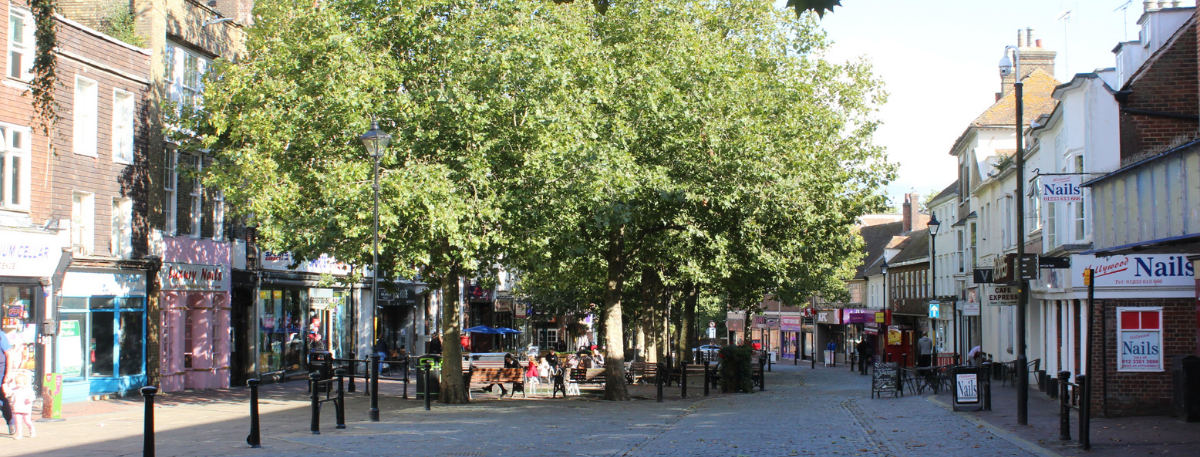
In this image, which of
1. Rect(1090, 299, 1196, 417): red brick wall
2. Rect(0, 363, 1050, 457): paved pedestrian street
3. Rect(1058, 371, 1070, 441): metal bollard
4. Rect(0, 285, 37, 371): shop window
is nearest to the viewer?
Rect(0, 363, 1050, 457): paved pedestrian street

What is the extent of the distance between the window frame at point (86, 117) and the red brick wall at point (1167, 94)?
21676 millimetres

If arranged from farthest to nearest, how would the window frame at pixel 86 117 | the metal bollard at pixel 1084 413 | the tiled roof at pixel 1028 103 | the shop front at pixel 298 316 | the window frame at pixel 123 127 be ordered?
the tiled roof at pixel 1028 103, the shop front at pixel 298 316, the window frame at pixel 123 127, the window frame at pixel 86 117, the metal bollard at pixel 1084 413

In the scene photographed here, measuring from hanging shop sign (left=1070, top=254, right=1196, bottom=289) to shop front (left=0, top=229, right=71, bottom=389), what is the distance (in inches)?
780

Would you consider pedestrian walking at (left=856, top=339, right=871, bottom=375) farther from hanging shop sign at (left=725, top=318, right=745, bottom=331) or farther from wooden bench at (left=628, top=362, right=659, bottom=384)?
hanging shop sign at (left=725, top=318, right=745, bottom=331)

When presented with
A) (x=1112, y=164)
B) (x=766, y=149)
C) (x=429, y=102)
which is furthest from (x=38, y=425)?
(x=1112, y=164)

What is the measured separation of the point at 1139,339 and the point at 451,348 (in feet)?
44.4

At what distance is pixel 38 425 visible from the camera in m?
17.9

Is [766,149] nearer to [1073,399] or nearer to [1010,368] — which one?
[1073,399]

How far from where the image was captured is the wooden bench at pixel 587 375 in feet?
99.5

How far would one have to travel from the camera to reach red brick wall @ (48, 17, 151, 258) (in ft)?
75.3

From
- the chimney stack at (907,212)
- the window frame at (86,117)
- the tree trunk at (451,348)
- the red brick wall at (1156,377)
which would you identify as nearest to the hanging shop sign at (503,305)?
the tree trunk at (451,348)

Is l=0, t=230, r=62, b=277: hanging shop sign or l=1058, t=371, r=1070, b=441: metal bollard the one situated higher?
l=0, t=230, r=62, b=277: hanging shop sign

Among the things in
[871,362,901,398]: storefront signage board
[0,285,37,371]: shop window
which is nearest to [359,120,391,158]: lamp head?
[0,285,37,371]: shop window

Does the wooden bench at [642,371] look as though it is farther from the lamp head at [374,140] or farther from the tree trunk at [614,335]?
the lamp head at [374,140]
